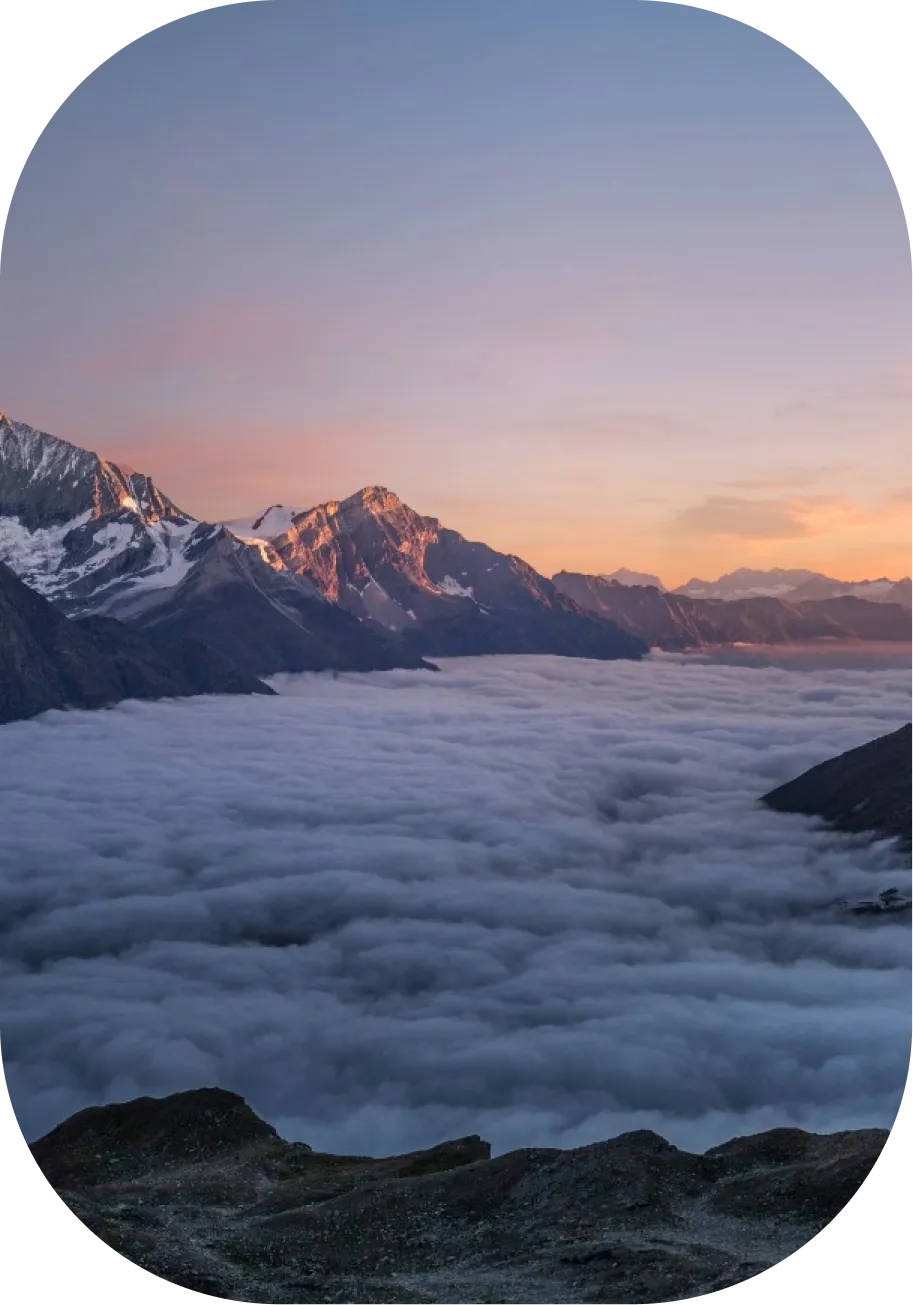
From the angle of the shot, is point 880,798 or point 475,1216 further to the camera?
point 880,798

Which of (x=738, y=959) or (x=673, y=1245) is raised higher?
(x=673, y=1245)

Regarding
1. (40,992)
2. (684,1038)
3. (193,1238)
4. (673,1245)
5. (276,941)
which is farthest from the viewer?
(276,941)

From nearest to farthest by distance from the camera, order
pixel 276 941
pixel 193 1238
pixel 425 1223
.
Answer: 1. pixel 193 1238
2. pixel 425 1223
3. pixel 276 941

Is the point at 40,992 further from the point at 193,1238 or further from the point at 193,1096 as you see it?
the point at 193,1238

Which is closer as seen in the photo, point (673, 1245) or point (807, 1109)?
point (673, 1245)

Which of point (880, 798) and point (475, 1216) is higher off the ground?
point (475, 1216)

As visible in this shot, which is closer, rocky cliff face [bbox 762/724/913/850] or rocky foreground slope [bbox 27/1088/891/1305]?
rocky foreground slope [bbox 27/1088/891/1305]

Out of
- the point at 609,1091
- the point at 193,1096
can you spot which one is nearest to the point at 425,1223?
the point at 193,1096

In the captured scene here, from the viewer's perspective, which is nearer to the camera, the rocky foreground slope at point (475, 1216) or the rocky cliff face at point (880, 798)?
the rocky foreground slope at point (475, 1216)
